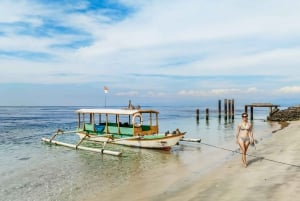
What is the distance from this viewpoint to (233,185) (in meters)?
10.6

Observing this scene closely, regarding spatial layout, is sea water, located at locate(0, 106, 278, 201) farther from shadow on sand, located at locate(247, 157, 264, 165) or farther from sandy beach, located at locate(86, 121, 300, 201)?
shadow on sand, located at locate(247, 157, 264, 165)

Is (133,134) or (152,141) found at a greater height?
(133,134)

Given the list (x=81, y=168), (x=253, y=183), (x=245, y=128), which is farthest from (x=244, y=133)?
(x=81, y=168)

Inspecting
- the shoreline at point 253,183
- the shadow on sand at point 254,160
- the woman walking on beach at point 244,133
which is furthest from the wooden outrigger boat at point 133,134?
the woman walking on beach at point 244,133

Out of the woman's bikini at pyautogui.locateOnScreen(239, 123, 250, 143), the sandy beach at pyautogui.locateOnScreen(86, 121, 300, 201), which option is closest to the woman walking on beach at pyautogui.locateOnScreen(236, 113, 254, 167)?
the woman's bikini at pyautogui.locateOnScreen(239, 123, 250, 143)

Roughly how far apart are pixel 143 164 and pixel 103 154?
464 centimetres

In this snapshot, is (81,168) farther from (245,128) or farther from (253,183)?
(253,183)

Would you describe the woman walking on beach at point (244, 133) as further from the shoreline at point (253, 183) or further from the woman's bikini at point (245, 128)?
the shoreline at point (253, 183)

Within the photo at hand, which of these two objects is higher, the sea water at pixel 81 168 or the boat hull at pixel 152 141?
the boat hull at pixel 152 141

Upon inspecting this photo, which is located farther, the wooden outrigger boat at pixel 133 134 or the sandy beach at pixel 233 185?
the wooden outrigger boat at pixel 133 134

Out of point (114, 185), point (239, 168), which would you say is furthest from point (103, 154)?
point (239, 168)

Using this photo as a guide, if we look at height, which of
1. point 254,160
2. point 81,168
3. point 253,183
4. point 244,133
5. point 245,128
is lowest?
point 81,168

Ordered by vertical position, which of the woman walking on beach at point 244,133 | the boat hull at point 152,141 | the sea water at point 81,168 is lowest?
the sea water at point 81,168

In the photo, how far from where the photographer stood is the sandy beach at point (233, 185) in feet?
31.2
